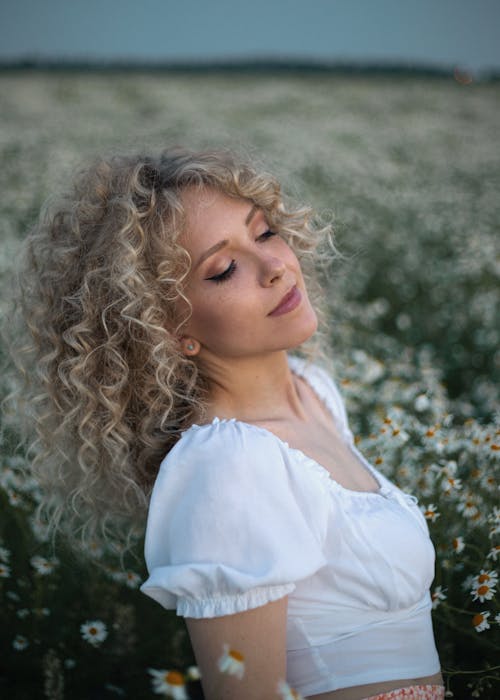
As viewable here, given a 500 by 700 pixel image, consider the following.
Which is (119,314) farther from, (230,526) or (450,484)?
(450,484)

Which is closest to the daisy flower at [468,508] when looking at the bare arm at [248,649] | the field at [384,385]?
the field at [384,385]

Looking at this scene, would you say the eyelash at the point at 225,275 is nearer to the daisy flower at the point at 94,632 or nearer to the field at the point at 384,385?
the field at the point at 384,385

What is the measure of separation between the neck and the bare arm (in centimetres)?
54

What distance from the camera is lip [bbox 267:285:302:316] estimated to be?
169 cm

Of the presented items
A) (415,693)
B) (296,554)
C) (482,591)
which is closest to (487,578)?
(482,591)

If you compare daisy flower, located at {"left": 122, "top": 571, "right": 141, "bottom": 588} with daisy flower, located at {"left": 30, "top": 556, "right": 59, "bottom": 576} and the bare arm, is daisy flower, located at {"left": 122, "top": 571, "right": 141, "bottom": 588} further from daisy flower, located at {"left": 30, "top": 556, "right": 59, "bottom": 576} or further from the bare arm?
the bare arm

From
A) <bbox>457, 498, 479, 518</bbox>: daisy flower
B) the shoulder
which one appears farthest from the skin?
<bbox>457, 498, 479, 518</bbox>: daisy flower

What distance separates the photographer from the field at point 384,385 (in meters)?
2.27

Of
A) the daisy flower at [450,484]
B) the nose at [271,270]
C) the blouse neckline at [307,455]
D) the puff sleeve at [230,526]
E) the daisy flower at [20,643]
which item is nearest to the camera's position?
the puff sleeve at [230,526]

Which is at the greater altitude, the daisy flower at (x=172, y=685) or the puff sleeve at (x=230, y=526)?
the puff sleeve at (x=230, y=526)

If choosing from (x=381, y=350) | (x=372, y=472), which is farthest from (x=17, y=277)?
(x=381, y=350)

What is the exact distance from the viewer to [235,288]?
1656 mm

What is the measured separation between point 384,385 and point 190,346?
1.85m

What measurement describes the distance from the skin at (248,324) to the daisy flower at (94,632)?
104cm
